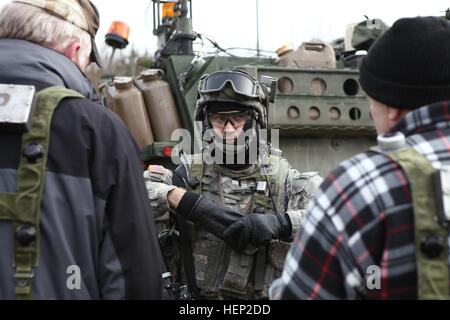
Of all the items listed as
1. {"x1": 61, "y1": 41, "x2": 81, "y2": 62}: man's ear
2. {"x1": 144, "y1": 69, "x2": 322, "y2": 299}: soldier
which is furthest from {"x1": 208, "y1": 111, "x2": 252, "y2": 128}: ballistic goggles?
{"x1": 61, "y1": 41, "x2": 81, "y2": 62}: man's ear

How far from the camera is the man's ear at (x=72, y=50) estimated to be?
193cm

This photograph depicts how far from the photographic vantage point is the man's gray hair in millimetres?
1855

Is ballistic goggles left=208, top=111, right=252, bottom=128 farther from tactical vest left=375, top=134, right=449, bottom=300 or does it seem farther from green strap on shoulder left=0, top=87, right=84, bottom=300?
tactical vest left=375, top=134, right=449, bottom=300

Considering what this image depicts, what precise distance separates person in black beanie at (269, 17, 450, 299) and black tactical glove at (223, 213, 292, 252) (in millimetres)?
1190

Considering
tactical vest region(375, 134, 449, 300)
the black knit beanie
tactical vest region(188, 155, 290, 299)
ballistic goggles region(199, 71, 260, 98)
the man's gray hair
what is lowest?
tactical vest region(188, 155, 290, 299)

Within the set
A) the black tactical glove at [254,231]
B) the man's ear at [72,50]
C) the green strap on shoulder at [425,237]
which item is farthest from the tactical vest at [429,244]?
the black tactical glove at [254,231]

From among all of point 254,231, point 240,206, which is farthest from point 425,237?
point 240,206

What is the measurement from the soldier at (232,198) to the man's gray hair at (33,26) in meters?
1.27

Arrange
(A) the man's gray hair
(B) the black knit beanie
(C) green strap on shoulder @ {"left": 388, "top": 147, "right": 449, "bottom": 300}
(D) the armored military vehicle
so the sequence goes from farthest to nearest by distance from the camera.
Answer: (D) the armored military vehicle, (A) the man's gray hair, (B) the black knit beanie, (C) green strap on shoulder @ {"left": 388, "top": 147, "right": 449, "bottom": 300}

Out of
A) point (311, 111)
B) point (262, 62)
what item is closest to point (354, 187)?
point (311, 111)

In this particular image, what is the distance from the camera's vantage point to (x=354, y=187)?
4.74 ft

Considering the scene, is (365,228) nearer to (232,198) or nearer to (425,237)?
(425,237)

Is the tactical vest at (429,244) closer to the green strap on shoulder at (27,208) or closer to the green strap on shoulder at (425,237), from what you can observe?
the green strap on shoulder at (425,237)
